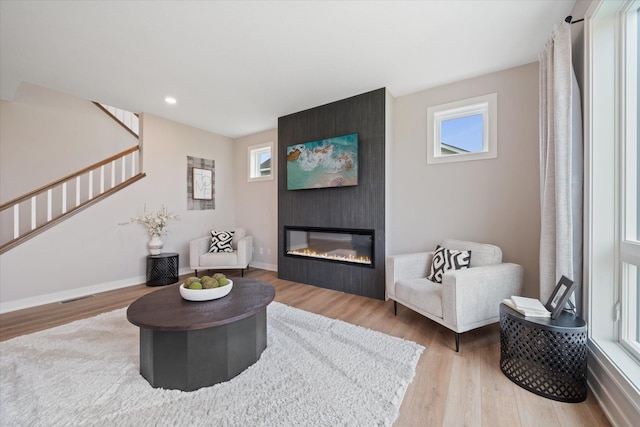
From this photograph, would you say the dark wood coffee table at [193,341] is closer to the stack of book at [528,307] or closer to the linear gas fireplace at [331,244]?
the stack of book at [528,307]

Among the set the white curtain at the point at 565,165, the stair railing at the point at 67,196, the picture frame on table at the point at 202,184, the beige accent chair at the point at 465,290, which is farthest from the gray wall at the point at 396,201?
the white curtain at the point at 565,165

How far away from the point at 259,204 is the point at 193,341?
3.45 meters

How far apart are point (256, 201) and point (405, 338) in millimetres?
3608

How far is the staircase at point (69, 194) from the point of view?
3020 mm

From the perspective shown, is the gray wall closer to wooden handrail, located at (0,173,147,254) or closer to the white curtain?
wooden handrail, located at (0,173,147,254)

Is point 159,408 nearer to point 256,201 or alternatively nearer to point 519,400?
point 519,400

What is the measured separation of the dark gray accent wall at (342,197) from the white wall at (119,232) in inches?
66.4

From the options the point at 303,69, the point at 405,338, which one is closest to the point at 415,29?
the point at 303,69

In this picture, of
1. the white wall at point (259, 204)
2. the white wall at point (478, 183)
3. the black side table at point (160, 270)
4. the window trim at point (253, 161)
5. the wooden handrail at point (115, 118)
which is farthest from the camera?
the window trim at point (253, 161)

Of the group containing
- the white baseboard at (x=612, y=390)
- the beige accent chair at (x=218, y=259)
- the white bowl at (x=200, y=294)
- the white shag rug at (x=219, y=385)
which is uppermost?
the white bowl at (x=200, y=294)

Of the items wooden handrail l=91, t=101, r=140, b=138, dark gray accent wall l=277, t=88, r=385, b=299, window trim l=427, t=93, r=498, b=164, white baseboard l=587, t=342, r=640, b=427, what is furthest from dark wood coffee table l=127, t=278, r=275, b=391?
wooden handrail l=91, t=101, r=140, b=138

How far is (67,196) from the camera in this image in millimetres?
3854

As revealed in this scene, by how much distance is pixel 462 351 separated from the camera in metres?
1.93

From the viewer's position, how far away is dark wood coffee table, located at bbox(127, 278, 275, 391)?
56.8 inches
